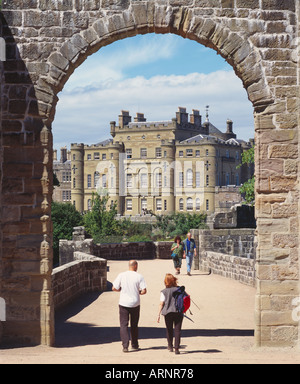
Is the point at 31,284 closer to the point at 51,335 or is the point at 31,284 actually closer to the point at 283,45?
the point at 51,335

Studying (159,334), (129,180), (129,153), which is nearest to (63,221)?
(159,334)

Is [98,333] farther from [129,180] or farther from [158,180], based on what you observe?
[129,180]

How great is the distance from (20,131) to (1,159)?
45cm

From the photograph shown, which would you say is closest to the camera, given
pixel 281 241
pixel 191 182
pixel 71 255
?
pixel 281 241

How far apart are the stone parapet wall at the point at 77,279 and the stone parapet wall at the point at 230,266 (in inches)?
141

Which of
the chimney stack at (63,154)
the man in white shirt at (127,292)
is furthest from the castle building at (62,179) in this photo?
the man in white shirt at (127,292)

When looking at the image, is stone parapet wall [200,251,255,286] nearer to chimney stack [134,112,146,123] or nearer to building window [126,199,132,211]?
building window [126,199,132,211]

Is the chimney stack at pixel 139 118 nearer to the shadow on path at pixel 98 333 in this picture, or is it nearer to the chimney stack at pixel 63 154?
the chimney stack at pixel 63 154

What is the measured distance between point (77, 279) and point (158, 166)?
269 ft

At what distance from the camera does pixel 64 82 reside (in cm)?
894

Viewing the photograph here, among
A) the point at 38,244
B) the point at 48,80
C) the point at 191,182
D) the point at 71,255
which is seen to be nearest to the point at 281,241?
the point at 38,244

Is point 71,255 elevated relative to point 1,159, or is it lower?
lower

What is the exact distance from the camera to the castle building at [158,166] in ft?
304

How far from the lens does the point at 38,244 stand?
8.80m
